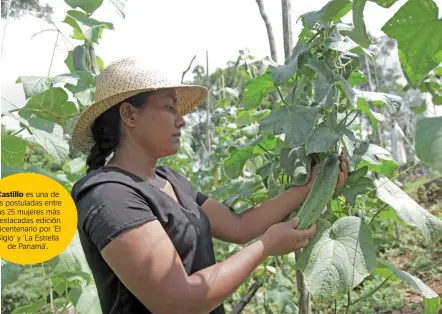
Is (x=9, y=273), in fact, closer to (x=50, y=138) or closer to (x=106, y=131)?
(x=50, y=138)

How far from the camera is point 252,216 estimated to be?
159cm

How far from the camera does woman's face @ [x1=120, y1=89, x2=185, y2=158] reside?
4.45 feet

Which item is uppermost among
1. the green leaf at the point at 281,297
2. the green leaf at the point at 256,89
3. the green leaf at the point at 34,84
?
the green leaf at the point at 34,84

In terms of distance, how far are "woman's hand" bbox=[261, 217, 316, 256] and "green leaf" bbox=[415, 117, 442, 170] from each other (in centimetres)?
60

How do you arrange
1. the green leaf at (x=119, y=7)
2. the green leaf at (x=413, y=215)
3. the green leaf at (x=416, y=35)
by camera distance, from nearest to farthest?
the green leaf at (x=416, y=35) → the green leaf at (x=413, y=215) → the green leaf at (x=119, y=7)

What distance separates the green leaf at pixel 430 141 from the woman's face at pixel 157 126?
75 cm

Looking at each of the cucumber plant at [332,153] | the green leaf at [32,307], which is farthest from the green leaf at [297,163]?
the green leaf at [32,307]

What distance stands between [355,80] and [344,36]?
0.15m

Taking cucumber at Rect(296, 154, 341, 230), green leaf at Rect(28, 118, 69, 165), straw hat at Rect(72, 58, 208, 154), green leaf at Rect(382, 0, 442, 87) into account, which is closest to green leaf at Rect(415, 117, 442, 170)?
green leaf at Rect(382, 0, 442, 87)

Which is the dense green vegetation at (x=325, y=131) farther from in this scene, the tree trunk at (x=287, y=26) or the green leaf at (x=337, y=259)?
the tree trunk at (x=287, y=26)

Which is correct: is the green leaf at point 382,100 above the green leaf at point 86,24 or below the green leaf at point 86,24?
below

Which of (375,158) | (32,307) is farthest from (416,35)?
(32,307)

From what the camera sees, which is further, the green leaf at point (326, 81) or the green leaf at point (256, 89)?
the green leaf at point (256, 89)

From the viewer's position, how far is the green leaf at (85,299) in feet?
5.61
